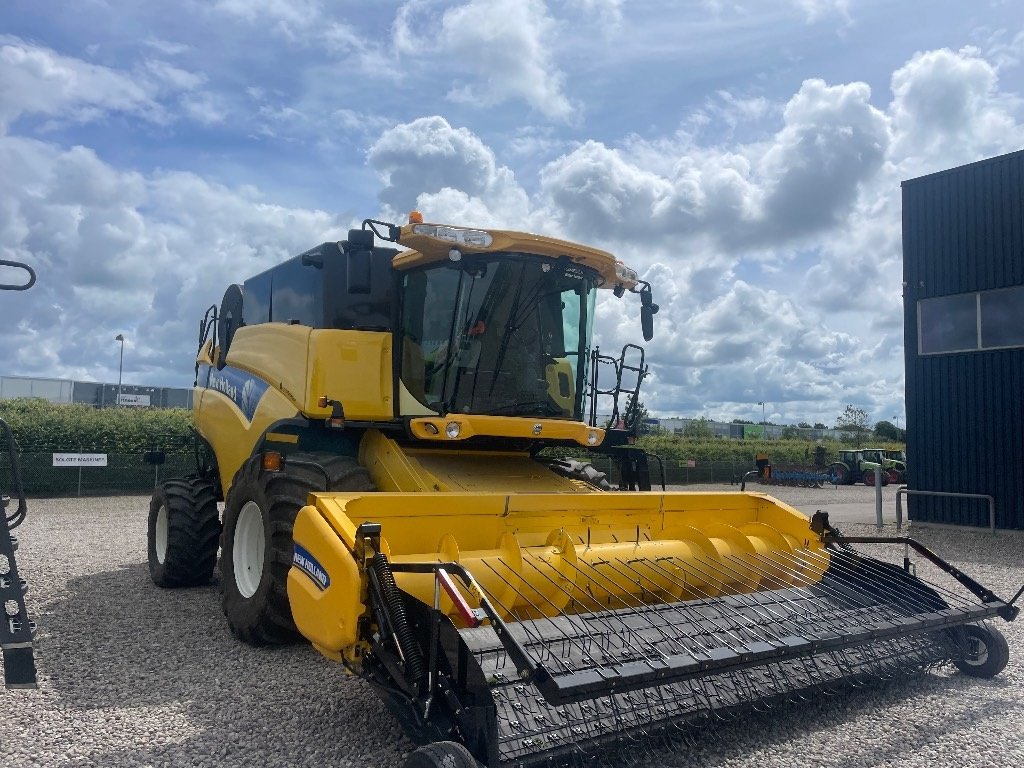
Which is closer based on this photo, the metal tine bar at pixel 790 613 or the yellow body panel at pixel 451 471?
the metal tine bar at pixel 790 613

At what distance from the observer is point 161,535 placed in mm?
7906

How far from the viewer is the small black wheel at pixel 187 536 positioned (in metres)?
7.42

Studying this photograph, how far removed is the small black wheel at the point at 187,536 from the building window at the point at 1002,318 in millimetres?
12233

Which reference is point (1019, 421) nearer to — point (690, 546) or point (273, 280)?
point (690, 546)

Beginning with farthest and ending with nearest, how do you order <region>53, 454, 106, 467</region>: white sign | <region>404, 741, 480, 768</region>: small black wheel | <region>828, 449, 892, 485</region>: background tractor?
1. <region>828, 449, 892, 485</region>: background tractor
2. <region>53, 454, 106, 467</region>: white sign
3. <region>404, 741, 480, 768</region>: small black wheel

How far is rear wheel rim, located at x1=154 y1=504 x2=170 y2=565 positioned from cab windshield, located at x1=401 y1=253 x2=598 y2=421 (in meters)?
3.32

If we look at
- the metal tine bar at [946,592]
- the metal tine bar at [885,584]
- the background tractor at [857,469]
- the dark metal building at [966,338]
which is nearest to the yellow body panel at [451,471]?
the metal tine bar at [885,584]

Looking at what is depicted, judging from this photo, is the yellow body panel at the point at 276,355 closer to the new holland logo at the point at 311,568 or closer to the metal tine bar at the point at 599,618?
the new holland logo at the point at 311,568

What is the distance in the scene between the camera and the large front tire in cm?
496

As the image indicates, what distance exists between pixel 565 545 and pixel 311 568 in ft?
4.72

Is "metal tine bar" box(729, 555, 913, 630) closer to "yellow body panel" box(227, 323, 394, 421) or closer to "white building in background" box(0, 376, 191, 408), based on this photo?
"yellow body panel" box(227, 323, 394, 421)

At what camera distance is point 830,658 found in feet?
14.4

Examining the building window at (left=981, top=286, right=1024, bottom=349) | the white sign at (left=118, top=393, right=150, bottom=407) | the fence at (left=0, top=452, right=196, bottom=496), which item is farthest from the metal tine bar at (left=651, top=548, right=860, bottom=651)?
the white sign at (left=118, top=393, right=150, bottom=407)

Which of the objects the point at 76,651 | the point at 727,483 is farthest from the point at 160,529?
the point at 727,483
